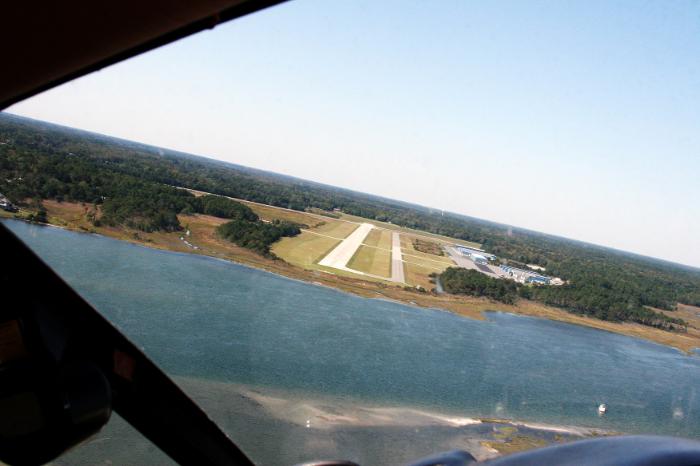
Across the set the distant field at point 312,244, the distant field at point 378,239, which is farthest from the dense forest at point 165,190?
the distant field at point 378,239

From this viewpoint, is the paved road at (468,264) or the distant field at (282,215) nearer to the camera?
the distant field at (282,215)

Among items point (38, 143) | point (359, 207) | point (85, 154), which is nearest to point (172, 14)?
point (38, 143)

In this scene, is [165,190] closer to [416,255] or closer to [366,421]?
[366,421]

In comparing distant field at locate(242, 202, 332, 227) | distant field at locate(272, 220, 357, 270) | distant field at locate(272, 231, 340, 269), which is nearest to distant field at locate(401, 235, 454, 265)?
distant field at locate(272, 220, 357, 270)

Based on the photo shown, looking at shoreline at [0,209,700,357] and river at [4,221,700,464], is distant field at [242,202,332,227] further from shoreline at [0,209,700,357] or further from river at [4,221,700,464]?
river at [4,221,700,464]

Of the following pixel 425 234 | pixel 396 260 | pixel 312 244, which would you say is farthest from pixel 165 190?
pixel 425 234

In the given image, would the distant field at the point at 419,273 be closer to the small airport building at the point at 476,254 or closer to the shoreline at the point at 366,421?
the small airport building at the point at 476,254

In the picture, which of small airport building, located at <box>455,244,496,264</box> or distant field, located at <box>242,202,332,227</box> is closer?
distant field, located at <box>242,202,332,227</box>
